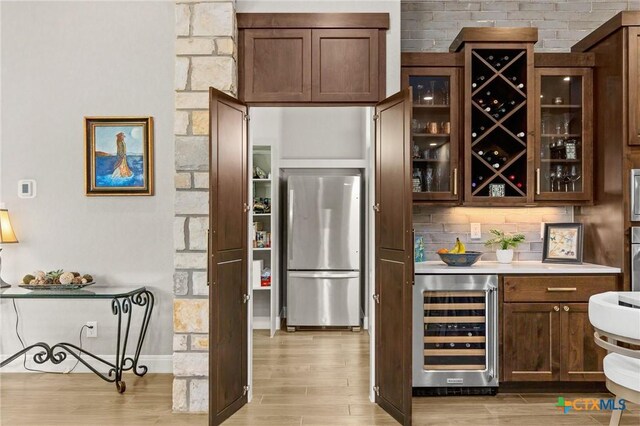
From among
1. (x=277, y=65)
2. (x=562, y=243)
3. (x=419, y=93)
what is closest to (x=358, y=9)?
(x=277, y=65)

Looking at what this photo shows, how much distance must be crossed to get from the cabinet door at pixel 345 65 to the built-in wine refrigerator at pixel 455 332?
4.58 feet

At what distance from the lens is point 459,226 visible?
13.1 ft

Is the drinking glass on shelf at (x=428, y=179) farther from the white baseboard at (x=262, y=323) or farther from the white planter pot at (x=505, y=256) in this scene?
the white baseboard at (x=262, y=323)

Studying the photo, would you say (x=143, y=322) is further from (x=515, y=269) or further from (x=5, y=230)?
(x=515, y=269)

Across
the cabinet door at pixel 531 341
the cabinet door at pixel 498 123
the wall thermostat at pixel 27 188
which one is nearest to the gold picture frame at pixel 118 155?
the wall thermostat at pixel 27 188

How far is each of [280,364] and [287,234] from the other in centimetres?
172

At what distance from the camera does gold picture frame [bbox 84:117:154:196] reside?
12.7 ft

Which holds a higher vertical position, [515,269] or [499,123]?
[499,123]

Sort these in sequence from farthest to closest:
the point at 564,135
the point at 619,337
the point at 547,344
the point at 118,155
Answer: the point at 118,155 → the point at 564,135 → the point at 547,344 → the point at 619,337

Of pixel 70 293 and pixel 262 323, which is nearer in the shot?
pixel 70 293

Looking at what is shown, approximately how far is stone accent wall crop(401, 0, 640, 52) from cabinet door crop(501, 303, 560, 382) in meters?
2.25

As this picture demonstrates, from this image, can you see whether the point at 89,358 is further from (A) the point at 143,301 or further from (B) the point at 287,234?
(B) the point at 287,234

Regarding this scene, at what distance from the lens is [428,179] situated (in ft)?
12.1

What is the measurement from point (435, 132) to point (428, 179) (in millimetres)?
371
